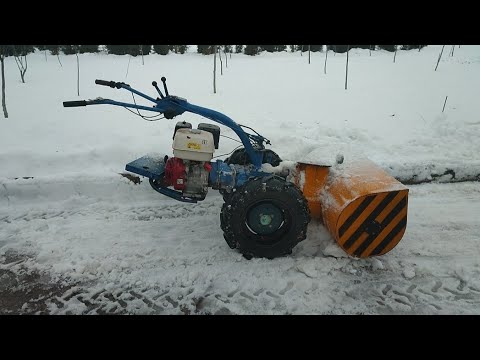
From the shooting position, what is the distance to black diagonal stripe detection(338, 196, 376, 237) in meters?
3.29

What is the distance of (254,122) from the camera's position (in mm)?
7172

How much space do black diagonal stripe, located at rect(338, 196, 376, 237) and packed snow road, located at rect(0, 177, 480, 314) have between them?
34 centimetres

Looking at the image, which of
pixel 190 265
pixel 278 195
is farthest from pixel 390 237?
pixel 190 265

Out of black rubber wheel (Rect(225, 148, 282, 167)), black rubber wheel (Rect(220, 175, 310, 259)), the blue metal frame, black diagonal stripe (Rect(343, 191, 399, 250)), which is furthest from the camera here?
→ black rubber wheel (Rect(225, 148, 282, 167))

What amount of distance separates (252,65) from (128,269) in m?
13.0

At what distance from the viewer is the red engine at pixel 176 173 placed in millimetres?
3889

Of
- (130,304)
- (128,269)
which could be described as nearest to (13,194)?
(128,269)

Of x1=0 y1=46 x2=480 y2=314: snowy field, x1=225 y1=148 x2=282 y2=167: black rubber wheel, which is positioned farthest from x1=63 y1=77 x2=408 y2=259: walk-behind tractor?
x1=225 y1=148 x2=282 y2=167: black rubber wheel

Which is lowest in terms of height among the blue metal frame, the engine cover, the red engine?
the red engine

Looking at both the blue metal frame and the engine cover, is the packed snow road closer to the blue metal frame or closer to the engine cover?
the engine cover

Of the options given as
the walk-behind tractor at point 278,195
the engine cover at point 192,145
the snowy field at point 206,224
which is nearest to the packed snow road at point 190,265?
the snowy field at point 206,224

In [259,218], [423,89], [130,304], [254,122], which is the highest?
[423,89]

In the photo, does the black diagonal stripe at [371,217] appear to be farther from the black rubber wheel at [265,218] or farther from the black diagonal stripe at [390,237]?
the black rubber wheel at [265,218]

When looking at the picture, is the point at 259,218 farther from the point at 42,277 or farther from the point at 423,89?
the point at 423,89
